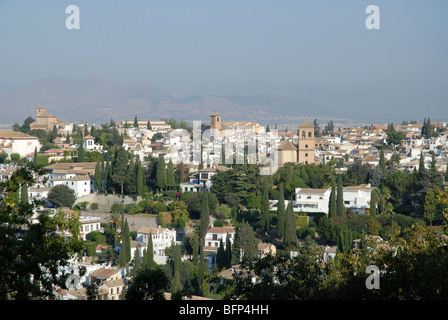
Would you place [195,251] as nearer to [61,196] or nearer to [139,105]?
[61,196]

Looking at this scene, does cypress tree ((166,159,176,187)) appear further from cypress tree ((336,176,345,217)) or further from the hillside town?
cypress tree ((336,176,345,217))

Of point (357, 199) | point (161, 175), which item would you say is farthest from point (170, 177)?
point (357, 199)

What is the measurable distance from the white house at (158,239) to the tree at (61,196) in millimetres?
5660

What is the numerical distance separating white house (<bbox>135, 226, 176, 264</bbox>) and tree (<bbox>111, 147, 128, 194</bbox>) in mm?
5196

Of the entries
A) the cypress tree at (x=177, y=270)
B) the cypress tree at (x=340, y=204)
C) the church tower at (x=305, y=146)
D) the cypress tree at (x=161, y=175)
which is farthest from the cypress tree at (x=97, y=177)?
the church tower at (x=305, y=146)

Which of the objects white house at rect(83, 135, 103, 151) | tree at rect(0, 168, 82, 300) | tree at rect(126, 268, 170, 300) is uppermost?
white house at rect(83, 135, 103, 151)

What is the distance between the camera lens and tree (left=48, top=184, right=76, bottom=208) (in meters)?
33.1

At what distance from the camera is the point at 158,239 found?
28.8m

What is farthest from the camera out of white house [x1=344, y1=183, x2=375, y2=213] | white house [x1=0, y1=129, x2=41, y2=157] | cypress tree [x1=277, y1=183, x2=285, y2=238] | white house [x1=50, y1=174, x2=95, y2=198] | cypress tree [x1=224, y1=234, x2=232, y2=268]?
white house [x1=0, y1=129, x2=41, y2=157]

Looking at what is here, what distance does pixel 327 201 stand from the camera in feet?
104

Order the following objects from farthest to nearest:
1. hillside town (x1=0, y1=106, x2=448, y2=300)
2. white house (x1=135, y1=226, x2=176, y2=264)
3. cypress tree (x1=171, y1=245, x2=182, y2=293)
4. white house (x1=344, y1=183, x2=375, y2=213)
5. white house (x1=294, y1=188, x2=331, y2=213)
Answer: white house (x1=294, y1=188, x2=331, y2=213), white house (x1=344, y1=183, x2=375, y2=213), white house (x1=135, y1=226, x2=176, y2=264), hillside town (x1=0, y1=106, x2=448, y2=300), cypress tree (x1=171, y1=245, x2=182, y2=293)

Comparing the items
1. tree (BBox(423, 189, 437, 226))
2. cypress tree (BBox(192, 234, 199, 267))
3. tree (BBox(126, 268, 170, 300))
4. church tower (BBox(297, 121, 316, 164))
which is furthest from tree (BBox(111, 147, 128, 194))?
tree (BBox(126, 268, 170, 300))

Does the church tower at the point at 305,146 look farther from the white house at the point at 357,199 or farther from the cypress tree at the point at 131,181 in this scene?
the cypress tree at the point at 131,181

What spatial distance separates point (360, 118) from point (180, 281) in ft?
517
